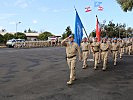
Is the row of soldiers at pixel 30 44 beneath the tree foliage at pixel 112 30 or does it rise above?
beneath

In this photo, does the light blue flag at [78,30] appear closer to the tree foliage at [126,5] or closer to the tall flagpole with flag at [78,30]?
the tall flagpole with flag at [78,30]

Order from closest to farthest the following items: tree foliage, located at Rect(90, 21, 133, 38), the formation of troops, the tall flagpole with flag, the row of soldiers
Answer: the formation of troops
the tall flagpole with flag
the row of soldiers
tree foliage, located at Rect(90, 21, 133, 38)

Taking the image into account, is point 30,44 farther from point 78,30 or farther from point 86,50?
point 78,30

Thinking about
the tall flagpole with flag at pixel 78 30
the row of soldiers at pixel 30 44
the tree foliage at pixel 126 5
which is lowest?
the row of soldiers at pixel 30 44


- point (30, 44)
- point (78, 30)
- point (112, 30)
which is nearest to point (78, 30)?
point (78, 30)

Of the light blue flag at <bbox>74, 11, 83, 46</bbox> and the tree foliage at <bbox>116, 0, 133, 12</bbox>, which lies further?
the tree foliage at <bbox>116, 0, 133, 12</bbox>

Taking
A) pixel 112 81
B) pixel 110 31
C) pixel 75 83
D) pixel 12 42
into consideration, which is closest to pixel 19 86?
pixel 75 83

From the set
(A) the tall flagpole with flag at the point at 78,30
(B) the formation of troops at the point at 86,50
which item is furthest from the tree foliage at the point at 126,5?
(A) the tall flagpole with flag at the point at 78,30

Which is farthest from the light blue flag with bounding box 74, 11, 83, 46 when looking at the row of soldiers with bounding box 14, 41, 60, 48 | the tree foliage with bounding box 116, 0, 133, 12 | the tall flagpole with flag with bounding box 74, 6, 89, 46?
the row of soldiers with bounding box 14, 41, 60, 48

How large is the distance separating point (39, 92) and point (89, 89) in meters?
1.73

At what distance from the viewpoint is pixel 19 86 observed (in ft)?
35.6

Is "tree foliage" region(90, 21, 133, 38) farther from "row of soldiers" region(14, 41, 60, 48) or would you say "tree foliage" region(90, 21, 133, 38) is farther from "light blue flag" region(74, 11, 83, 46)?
"light blue flag" region(74, 11, 83, 46)

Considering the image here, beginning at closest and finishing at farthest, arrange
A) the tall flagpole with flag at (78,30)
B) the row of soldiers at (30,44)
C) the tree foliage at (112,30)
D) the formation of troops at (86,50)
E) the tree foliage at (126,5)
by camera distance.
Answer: the formation of troops at (86,50)
the tall flagpole with flag at (78,30)
the tree foliage at (126,5)
the row of soldiers at (30,44)
the tree foliage at (112,30)

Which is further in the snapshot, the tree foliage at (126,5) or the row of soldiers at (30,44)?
the row of soldiers at (30,44)
